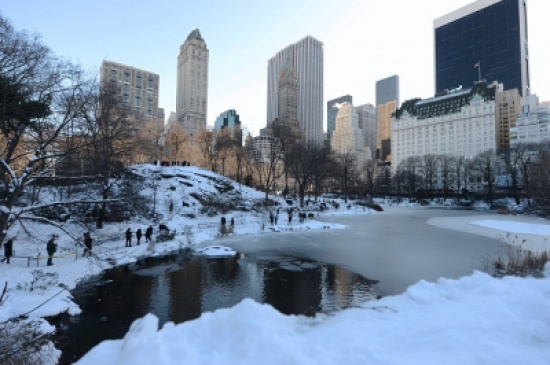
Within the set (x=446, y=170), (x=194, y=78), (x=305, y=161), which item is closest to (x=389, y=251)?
(x=305, y=161)

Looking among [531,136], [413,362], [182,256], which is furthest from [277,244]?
[531,136]

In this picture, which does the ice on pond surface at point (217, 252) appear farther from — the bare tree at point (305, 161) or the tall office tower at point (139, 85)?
the tall office tower at point (139, 85)

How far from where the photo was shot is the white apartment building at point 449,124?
4547 inches

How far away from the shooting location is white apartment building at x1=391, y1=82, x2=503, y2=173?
116 metres

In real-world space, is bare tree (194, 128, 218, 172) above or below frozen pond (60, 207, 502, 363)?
above

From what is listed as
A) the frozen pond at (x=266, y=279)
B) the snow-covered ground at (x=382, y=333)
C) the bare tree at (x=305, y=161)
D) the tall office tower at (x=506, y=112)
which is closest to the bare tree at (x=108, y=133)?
the frozen pond at (x=266, y=279)

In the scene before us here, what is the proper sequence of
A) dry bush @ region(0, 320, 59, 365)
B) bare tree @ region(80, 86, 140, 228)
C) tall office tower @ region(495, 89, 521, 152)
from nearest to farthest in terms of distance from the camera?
dry bush @ region(0, 320, 59, 365) < bare tree @ region(80, 86, 140, 228) < tall office tower @ region(495, 89, 521, 152)

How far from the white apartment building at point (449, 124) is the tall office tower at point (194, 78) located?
351 feet

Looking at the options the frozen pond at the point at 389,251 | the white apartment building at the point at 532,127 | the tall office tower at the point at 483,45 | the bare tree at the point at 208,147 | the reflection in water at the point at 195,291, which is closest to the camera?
the reflection in water at the point at 195,291

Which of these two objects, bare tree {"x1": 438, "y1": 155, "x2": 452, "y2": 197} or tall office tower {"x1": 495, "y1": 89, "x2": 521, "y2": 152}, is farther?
tall office tower {"x1": 495, "y1": 89, "x2": 521, "y2": 152}

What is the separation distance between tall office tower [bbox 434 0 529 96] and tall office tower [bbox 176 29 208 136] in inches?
5780

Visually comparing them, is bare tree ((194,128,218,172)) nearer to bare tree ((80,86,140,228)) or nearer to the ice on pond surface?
bare tree ((80,86,140,228))

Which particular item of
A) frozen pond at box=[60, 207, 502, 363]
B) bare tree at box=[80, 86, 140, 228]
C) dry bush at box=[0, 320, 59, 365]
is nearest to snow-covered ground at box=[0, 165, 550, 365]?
dry bush at box=[0, 320, 59, 365]

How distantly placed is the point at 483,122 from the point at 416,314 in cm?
13879
